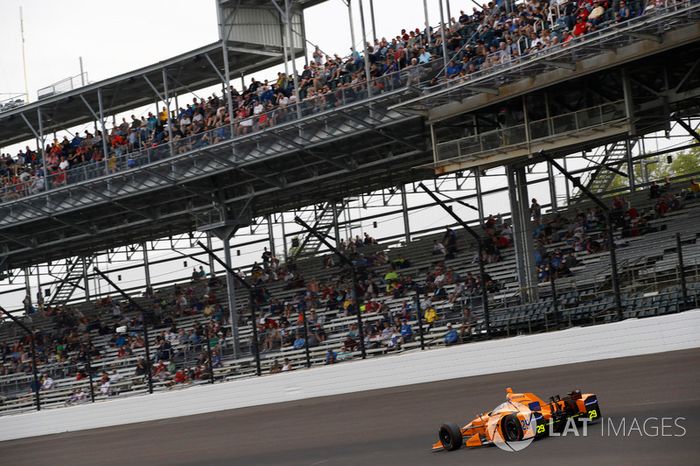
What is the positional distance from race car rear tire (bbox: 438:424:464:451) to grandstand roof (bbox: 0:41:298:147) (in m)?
20.8

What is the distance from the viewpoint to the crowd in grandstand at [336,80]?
76.2 feet

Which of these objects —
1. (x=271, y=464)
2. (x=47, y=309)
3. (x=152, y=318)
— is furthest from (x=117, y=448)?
(x=47, y=309)

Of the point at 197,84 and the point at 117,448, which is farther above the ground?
the point at 197,84

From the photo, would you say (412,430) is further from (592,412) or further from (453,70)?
(453,70)

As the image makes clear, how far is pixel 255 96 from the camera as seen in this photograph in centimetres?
3106

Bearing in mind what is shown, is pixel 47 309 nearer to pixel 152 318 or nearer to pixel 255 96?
pixel 152 318

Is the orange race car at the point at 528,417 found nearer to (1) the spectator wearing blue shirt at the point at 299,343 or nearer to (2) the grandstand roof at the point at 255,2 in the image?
(1) the spectator wearing blue shirt at the point at 299,343

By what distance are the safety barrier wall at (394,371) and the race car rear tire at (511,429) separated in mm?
7438

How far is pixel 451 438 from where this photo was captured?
11.9 m

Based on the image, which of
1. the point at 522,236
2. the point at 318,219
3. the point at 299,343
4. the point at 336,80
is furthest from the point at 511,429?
the point at 318,219

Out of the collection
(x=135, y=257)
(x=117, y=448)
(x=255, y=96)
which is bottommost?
(x=117, y=448)

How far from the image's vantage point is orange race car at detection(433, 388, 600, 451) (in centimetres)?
1109

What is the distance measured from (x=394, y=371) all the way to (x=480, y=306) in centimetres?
239

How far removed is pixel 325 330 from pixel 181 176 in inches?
303
